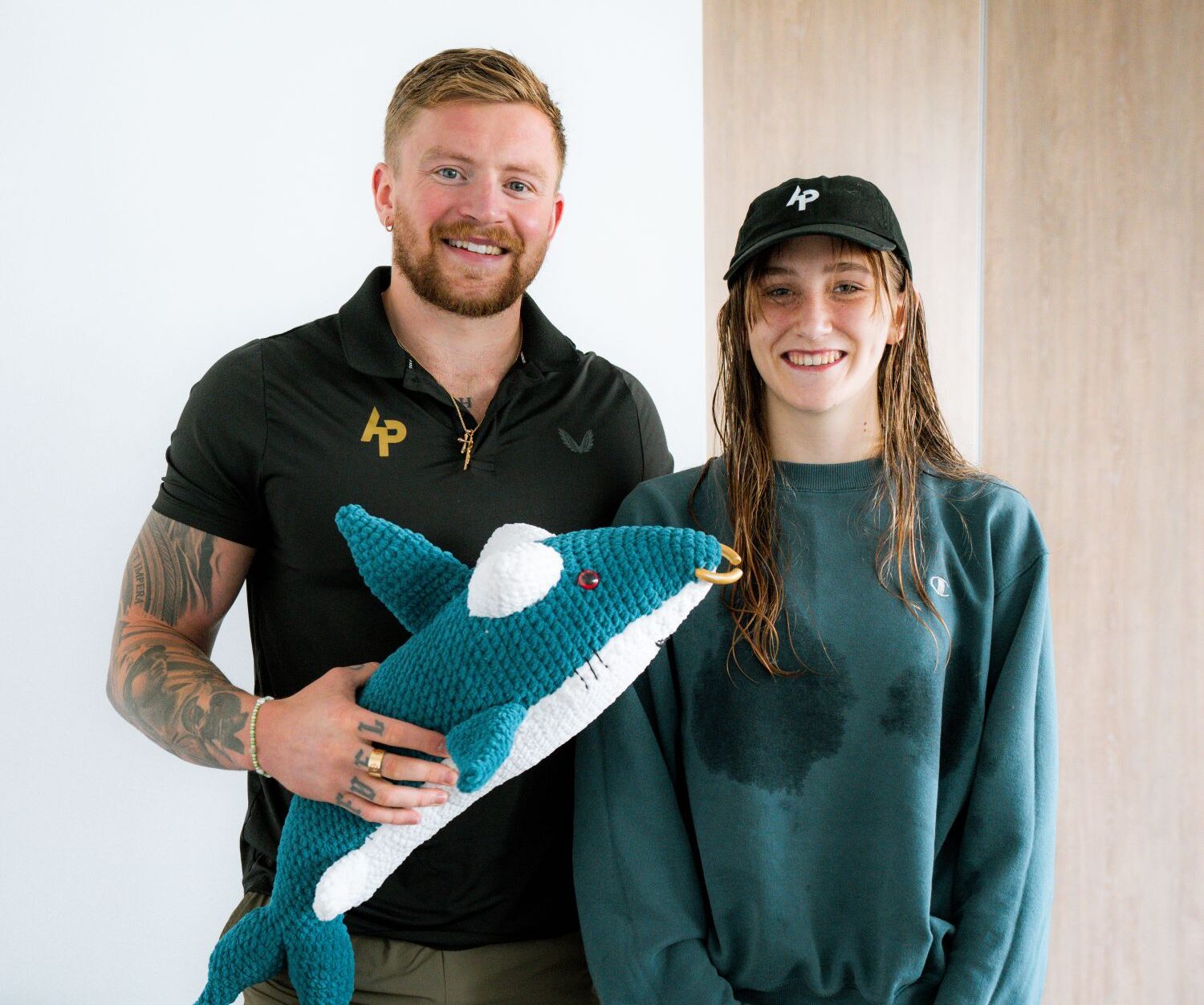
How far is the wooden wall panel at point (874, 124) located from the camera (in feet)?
7.00

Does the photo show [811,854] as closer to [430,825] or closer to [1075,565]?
[430,825]

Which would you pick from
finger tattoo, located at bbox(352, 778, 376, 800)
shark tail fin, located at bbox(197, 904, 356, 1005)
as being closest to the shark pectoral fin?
finger tattoo, located at bbox(352, 778, 376, 800)

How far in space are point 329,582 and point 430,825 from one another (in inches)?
14.0

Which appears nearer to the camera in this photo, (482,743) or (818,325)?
(482,743)

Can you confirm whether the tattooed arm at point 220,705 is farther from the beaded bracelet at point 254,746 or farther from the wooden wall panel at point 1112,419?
the wooden wall panel at point 1112,419

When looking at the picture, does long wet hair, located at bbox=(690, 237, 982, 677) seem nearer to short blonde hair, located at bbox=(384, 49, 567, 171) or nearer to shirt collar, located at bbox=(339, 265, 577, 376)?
shirt collar, located at bbox=(339, 265, 577, 376)

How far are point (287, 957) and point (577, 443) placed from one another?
64 cm

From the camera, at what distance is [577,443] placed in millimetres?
1315

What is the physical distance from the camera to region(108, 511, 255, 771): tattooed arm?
3.78ft

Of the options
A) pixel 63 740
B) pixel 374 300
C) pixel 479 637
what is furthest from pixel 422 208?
pixel 63 740

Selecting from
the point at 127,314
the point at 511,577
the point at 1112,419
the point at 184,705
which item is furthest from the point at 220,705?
the point at 1112,419

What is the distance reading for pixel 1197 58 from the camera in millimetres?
2146

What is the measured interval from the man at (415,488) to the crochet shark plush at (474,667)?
0.21 metres

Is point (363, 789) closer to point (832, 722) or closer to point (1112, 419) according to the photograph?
point (832, 722)
